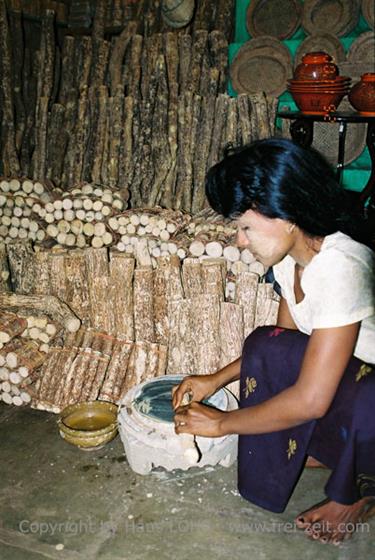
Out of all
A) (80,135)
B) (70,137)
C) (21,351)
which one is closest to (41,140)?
(70,137)

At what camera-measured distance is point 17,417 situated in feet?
10.5

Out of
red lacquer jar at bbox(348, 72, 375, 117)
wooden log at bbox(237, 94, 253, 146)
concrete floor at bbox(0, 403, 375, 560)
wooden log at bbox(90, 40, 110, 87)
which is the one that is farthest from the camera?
wooden log at bbox(90, 40, 110, 87)

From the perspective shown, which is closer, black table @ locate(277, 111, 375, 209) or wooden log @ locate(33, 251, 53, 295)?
wooden log @ locate(33, 251, 53, 295)

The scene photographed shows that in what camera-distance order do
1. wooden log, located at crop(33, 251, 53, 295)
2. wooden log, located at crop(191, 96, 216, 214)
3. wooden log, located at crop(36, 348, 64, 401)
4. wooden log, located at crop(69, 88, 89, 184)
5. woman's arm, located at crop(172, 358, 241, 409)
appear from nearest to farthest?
woman's arm, located at crop(172, 358, 241, 409), wooden log, located at crop(36, 348, 64, 401), wooden log, located at crop(33, 251, 53, 295), wooden log, located at crop(191, 96, 216, 214), wooden log, located at crop(69, 88, 89, 184)

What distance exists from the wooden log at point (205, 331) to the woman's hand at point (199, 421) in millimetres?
997

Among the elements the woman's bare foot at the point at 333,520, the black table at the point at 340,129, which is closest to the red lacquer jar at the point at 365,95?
the black table at the point at 340,129

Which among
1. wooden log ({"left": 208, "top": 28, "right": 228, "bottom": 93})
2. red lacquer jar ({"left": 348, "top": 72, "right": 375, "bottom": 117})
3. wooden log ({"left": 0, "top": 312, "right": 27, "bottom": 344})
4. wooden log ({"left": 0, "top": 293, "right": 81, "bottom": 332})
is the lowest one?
wooden log ({"left": 0, "top": 312, "right": 27, "bottom": 344})

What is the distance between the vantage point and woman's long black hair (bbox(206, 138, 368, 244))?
5.78 feet

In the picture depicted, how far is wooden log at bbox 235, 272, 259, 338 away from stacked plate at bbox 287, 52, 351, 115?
5.61ft

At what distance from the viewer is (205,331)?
3.11 m

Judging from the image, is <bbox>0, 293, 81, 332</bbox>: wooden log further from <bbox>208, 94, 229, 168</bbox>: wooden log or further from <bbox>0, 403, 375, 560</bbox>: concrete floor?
<bbox>208, 94, 229, 168</bbox>: wooden log

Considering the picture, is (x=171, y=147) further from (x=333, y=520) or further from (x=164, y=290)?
(x=333, y=520)

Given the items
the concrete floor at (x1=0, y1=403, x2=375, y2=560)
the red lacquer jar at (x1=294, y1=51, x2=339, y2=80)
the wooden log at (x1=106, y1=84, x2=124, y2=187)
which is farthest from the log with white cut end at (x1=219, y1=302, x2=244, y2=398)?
the wooden log at (x1=106, y1=84, x2=124, y2=187)

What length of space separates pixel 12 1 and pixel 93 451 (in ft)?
15.5
